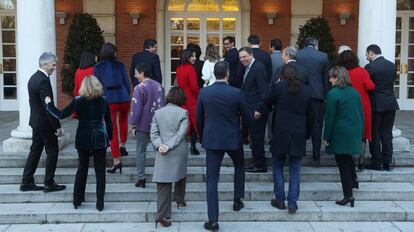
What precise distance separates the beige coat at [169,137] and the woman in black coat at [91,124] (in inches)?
29.3

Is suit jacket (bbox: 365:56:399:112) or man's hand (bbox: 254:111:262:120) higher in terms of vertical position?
suit jacket (bbox: 365:56:399:112)

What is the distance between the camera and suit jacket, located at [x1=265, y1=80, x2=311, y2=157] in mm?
6555

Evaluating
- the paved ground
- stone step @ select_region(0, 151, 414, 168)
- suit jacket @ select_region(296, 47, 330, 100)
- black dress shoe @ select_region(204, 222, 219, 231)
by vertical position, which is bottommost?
black dress shoe @ select_region(204, 222, 219, 231)

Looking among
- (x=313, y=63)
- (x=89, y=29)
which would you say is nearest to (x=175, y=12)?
(x=89, y=29)

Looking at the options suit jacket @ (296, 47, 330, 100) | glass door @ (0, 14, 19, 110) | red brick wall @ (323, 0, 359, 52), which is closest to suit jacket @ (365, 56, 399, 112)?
suit jacket @ (296, 47, 330, 100)

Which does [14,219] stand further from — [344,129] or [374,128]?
[374,128]

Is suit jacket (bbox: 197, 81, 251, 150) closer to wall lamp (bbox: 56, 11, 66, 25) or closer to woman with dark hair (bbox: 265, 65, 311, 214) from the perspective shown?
woman with dark hair (bbox: 265, 65, 311, 214)

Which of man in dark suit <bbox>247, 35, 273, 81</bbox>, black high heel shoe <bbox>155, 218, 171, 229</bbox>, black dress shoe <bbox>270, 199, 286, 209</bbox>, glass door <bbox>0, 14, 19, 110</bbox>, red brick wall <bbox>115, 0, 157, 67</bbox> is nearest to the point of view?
black high heel shoe <bbox>155, 218, 171, 229</bbox>

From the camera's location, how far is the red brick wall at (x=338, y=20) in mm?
14984

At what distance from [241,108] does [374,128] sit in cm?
276

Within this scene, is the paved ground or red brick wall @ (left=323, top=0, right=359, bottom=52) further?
red brick wall @ (left=323, top=0, right=359, bottom=52)

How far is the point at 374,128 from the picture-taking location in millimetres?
8148

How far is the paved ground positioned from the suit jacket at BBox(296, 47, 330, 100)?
3020 millimetres

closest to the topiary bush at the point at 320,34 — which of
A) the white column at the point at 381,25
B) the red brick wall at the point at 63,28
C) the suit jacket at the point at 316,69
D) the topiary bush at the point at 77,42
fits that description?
the white column at the point at 381,25
